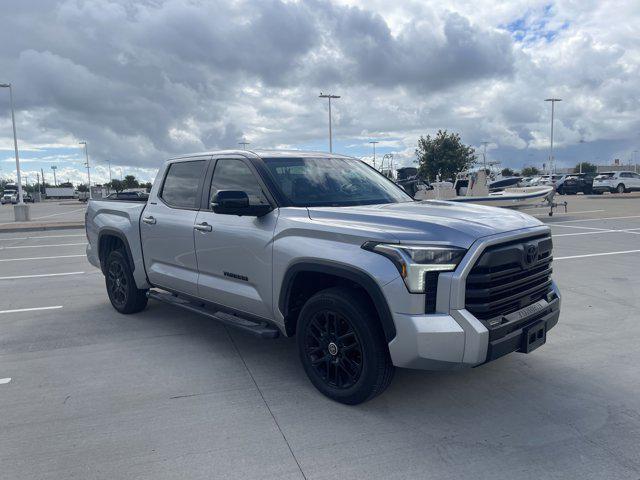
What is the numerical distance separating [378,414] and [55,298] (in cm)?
540

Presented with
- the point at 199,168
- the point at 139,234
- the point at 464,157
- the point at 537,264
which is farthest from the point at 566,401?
the point at 464,157

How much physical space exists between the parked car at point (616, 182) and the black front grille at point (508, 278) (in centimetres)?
3796

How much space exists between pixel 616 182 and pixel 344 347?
39.3 meters

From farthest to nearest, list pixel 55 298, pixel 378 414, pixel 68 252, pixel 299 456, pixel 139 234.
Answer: pixel 68 252 → pixel 55 298 → pixel 139 234 → pixel 378 414 → pixel 299 456

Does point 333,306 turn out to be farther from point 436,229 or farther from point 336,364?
point 436,229

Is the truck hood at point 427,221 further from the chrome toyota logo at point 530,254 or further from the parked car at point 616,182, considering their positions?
the parked car at point 616,182

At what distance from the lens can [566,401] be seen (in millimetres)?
3701

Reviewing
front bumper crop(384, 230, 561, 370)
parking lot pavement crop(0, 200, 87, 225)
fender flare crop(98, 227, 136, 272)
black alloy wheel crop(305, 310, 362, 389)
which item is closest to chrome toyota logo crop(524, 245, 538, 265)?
front bumper crop(384, 230, 561, 370)

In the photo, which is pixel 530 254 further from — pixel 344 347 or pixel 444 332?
pixel 344 347

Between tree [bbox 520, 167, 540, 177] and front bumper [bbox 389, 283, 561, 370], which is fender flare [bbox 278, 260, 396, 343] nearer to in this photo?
front bumper [bbox 389, 283, 561, 370]

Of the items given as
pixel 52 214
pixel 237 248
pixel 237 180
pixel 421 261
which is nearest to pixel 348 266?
pixel 421 261

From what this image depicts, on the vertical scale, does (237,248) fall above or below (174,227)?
below

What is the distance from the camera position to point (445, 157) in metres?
52.2

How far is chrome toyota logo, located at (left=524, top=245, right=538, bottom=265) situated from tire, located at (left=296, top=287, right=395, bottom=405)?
1.10m
